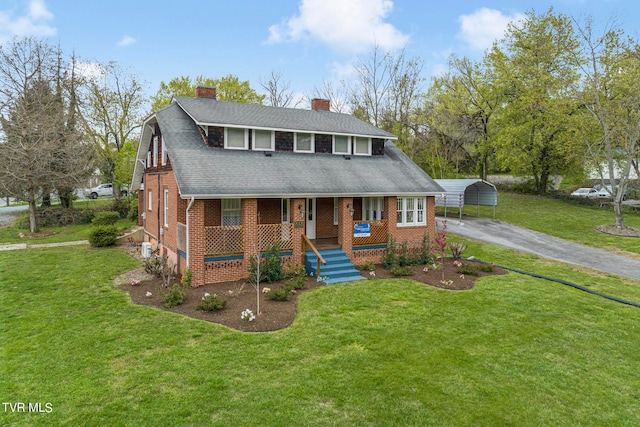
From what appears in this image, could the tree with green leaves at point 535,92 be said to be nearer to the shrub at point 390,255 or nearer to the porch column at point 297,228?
the shrub at point 390,255

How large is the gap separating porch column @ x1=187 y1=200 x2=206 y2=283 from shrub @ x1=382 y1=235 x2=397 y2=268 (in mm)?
7219

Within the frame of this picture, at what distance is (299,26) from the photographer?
27.7 meters

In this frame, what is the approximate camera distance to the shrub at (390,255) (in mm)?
15227

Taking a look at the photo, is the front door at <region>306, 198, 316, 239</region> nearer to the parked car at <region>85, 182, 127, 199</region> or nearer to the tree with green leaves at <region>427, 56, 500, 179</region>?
the tree with green leaves at <region>427, 56, 500, 179</region>

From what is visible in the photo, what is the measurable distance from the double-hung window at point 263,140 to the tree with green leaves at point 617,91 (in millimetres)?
20386

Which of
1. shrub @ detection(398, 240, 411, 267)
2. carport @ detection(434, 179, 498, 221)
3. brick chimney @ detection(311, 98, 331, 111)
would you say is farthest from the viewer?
carport @ detection(434, 179, 498, 221)

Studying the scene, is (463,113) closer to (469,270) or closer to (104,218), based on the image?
(469,270)

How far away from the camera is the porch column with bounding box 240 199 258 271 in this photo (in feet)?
42.8

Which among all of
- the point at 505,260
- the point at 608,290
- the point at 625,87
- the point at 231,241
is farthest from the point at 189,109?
the point at 625,87

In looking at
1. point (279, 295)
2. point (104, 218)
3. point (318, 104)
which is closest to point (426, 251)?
point (279, 295)

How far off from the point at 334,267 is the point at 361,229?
2252 mm

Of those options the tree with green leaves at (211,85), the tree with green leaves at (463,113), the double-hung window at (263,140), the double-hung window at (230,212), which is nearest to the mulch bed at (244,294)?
the double-hung window at (230,212)

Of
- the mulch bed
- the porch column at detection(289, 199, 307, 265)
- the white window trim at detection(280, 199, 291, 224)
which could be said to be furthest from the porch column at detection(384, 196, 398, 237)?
the white window trim at detection(280, 199, 291, 224)

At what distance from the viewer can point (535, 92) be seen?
94.9ft
